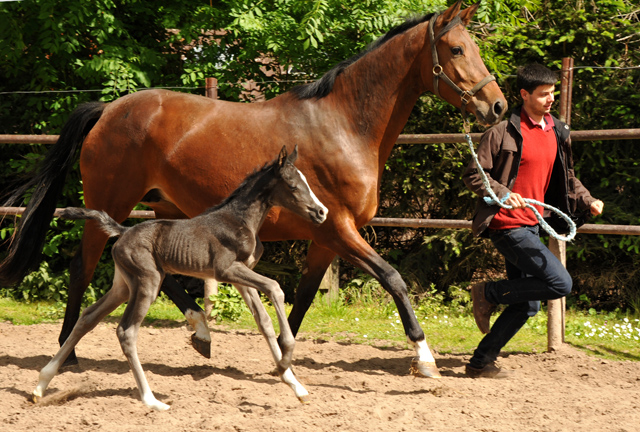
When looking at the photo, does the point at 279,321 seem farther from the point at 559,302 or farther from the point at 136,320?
the point at 559,302

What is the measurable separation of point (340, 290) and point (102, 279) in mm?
2657

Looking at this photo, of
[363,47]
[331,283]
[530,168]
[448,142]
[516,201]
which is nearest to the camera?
[516,201]

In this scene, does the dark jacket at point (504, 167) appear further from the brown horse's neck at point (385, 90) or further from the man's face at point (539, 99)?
the brown horse's neck at point (385, 90)

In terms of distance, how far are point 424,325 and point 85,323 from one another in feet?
11.2

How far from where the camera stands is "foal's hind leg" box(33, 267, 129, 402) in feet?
12.7

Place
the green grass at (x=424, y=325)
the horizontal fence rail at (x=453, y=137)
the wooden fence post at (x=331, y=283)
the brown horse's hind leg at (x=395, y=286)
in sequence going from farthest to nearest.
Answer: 1. the wooden fence post at (x=331, y=283)
2. the green grass at (x=424, y=325)
3. the horizontal fence rail at (x=453, y=137)
4. the brown horse's hind leg at (x=395, y=286)

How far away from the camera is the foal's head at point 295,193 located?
3836 millimetres

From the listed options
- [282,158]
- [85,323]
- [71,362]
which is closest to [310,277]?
[282,158]

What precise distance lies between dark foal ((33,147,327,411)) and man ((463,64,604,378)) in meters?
1.15

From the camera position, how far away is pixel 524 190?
4.31 m

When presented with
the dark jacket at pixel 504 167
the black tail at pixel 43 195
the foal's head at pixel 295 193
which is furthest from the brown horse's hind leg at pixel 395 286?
the black tail at pixel 43 195

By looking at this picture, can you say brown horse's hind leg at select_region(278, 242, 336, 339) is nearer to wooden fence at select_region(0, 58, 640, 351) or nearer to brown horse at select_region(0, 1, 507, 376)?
brown horse at select_region(0, 1, 507, 376)

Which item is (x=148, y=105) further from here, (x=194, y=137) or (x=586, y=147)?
(x=586, y=147)

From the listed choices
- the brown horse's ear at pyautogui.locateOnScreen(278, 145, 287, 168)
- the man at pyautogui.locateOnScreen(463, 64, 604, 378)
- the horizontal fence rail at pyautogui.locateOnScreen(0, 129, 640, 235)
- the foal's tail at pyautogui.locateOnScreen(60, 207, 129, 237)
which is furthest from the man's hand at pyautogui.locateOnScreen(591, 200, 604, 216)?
the foal's tail at pyautogui.locateOnScreen(60, 207, 129, 237)
